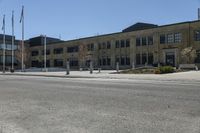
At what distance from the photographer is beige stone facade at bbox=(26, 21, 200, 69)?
58.5m

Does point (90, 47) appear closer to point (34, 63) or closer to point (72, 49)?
point (72, 49)

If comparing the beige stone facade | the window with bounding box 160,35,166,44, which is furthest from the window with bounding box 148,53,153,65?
the window with bounding box 160,35,166,44

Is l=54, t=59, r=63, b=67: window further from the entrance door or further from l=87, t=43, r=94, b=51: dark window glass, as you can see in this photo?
the entrance door

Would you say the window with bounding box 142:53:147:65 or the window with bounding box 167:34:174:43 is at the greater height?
the window with bounding box 167:34:174:43

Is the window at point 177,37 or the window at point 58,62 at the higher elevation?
the window at point 177,37

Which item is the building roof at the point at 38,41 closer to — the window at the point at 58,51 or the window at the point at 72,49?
the window at the point at 58,51

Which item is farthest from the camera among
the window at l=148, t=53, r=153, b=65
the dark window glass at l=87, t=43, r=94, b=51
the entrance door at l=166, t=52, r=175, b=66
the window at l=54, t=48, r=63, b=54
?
the window at l=54, t=48, r=63, b=54

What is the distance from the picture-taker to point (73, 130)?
6.86 meters

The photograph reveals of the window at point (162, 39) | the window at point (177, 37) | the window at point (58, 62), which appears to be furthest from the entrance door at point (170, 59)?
the window at point (58, 62)

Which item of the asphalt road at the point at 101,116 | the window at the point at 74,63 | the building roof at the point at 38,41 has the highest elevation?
the building roof at the point at 38,41

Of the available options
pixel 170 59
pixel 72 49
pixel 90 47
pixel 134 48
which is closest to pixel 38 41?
pixel 72 49

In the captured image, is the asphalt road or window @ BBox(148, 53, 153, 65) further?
window @ BBox(148, 53, 153, 65)

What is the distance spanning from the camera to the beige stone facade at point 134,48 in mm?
58531

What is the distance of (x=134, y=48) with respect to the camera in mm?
68500
